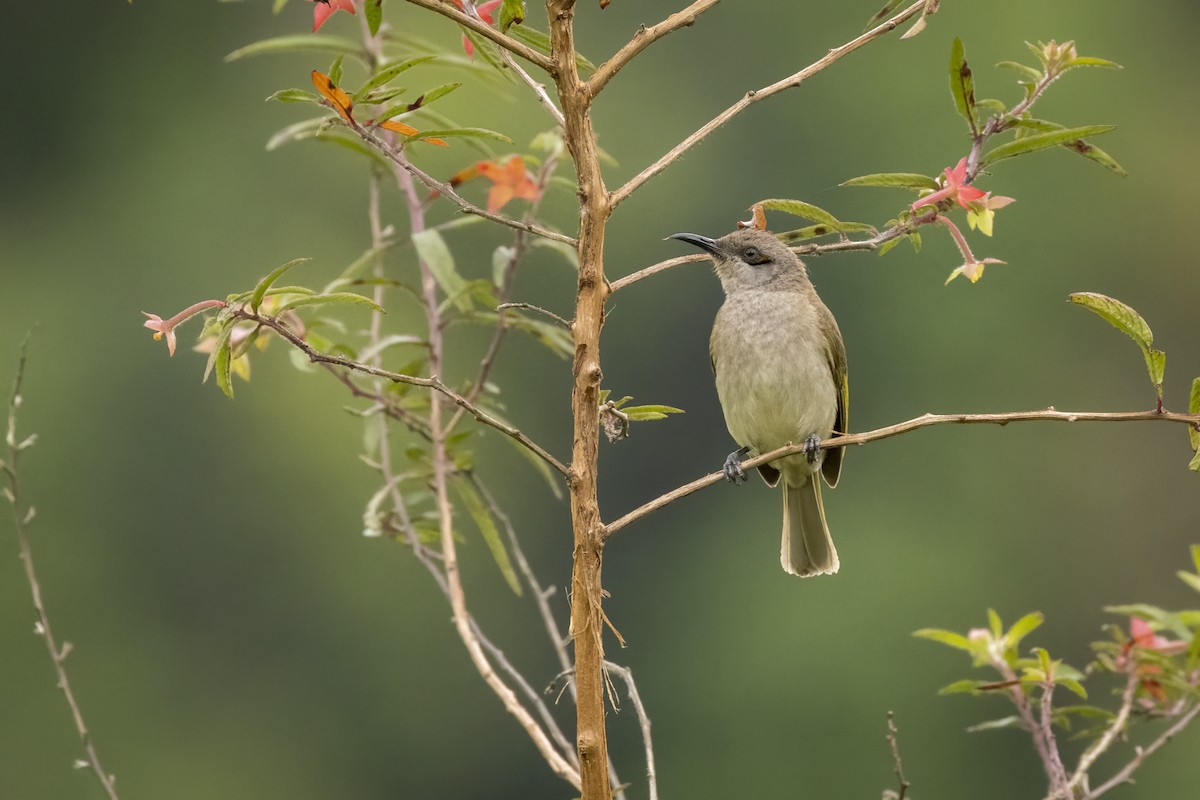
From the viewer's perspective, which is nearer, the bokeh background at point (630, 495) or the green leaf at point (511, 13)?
the green leaf at point (511, 13)

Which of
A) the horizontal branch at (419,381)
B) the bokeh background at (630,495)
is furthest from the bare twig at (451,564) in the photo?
the bokeh background at (630,495)

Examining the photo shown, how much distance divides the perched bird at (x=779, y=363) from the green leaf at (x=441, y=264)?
4.10 ft

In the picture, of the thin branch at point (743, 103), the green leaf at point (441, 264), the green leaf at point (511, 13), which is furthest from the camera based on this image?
the green leaf at point (441, 264)

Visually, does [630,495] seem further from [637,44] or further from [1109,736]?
[637,44]

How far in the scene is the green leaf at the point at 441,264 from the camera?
379 centimetres

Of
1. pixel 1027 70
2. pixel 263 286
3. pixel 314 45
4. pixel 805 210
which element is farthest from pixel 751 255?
pixel 263 286

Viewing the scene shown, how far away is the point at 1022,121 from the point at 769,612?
66.8ft

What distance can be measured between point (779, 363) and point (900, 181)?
2044 millimetres

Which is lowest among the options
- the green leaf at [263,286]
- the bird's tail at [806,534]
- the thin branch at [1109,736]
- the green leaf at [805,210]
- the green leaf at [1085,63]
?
the thin branch at [1109,736]

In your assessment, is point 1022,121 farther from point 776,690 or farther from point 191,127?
point 191,127

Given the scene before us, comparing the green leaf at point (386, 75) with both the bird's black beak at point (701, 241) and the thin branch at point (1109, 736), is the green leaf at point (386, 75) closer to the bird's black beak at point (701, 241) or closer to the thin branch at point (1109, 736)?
the thin branch at point (1109, 736)

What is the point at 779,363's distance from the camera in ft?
16.3

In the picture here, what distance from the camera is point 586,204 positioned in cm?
230

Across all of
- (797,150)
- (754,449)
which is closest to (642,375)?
(797,150)
